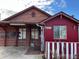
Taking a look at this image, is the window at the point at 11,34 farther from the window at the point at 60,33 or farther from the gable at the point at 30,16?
the window at the point at 60,33

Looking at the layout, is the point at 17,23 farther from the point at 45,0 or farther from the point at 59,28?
the point at 45,0

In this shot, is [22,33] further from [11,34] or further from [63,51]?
[63,51]

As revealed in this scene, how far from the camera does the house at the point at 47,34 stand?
12.8 meters

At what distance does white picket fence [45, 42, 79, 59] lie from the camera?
12605 mm

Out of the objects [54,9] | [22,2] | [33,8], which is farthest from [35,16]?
[22,2]

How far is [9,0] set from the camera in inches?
2073

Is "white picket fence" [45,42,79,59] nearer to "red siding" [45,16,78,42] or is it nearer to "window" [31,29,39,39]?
"red siding" [45,16,78,42]

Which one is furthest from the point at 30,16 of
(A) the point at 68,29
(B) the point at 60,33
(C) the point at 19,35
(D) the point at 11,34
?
(A) the point at 68,29

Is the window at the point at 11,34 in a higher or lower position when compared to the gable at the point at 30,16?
lower

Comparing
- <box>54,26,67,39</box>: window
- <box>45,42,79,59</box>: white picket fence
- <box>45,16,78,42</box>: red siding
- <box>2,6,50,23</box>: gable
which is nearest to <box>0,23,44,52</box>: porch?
<box>2,6,50,23</box>: gable

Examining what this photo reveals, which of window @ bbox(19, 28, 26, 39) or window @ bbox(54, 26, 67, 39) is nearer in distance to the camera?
window @ bbox(54, 26, 67, 39)

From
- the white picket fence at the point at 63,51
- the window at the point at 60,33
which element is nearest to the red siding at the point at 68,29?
the window at the point at 60,33

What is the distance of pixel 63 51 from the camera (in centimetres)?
1290

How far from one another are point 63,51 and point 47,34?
3.60 meters
